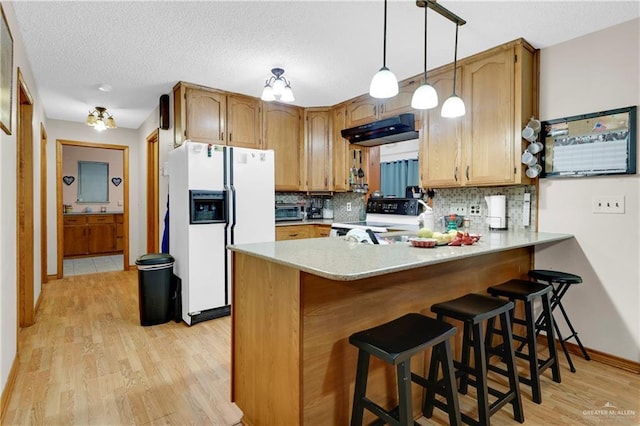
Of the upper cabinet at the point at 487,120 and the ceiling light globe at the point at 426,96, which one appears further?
the upper cabinet at the point at 487,120

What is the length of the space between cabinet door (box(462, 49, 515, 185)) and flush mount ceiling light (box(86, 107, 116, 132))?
4.19m

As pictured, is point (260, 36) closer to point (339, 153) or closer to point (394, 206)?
point (339, 153)

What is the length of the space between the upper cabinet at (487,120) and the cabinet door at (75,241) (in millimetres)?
6674

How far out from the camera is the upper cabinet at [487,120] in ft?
8.66

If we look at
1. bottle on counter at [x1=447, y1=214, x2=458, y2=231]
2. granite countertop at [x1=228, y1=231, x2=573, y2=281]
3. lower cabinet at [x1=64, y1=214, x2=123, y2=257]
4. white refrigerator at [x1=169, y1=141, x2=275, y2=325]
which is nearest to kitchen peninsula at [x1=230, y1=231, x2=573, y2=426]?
granite countertop at [x1=228, y1=231, x2=573, y2=281]

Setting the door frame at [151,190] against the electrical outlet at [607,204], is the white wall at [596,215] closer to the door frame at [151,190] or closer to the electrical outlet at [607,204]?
the electrical outlet at [607,204]

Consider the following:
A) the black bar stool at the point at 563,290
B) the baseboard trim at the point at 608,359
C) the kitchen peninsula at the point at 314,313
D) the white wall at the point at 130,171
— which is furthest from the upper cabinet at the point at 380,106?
the white wall at the point at 130,171

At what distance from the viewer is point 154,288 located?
3141 mm

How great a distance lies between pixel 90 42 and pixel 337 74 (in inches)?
80.2

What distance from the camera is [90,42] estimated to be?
263cm

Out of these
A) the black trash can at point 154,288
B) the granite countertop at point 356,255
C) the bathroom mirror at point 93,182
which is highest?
the bathroom mirror at point 93,182

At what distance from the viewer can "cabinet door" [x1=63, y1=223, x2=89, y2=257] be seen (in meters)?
6.54

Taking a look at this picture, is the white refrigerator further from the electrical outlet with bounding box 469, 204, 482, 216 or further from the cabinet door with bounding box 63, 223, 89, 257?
the cabinet door with bounding box 63, 223, 89, 257

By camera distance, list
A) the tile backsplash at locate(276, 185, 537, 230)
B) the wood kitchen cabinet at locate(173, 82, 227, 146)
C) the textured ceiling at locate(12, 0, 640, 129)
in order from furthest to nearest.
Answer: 1. the wood kitchen cabinet at locate(173, 82, 227, 146)
2. the tile backsplash at locate(276, 185, 537, 230)
3. the textured ceiling at locate(12, 0, 640, 129)
